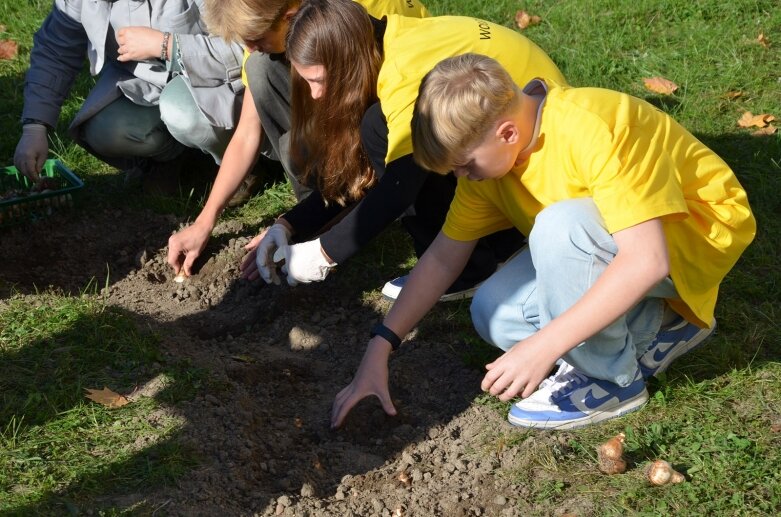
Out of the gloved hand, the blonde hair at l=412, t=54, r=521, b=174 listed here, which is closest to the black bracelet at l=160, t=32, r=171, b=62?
the gloved hand

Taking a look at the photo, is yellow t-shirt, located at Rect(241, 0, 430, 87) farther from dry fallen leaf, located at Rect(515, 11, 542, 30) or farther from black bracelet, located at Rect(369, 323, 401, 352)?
dry fallen leaf, located at Rect(515, 11, 542, 30)

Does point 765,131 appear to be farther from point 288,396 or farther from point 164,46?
point 164,46

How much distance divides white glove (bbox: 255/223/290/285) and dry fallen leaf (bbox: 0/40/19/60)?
9.72ft

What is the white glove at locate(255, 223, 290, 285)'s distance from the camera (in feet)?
11.3

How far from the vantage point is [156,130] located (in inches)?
168

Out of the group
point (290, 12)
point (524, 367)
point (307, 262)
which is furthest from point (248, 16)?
point (524, 367)

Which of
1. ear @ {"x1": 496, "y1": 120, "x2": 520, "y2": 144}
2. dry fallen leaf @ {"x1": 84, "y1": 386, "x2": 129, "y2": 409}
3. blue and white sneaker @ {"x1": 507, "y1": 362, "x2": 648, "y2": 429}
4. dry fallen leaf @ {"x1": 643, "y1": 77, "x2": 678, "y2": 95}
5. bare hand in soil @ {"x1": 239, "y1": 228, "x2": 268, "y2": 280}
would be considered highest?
ear @ {"x1": 496, "y1": 120, "x2": 520, "y2": 144}

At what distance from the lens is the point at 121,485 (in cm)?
257

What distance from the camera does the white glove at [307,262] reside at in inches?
126

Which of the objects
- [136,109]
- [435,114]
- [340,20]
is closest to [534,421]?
[435,114]

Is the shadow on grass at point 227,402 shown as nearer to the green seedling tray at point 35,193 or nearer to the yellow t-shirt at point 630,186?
the yellow t-shirt at point 630,186

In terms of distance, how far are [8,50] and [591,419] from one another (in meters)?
4.39

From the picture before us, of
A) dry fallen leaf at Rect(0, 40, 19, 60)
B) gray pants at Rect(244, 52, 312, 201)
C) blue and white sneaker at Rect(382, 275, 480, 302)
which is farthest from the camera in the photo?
dry fallen leaf at Rect(0, 40, 19, 60)

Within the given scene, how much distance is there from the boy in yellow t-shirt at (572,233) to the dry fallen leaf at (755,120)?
180cm
